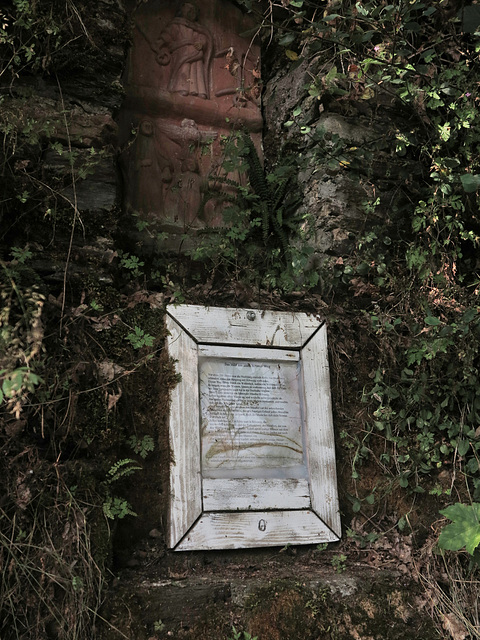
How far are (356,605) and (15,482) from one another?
146 cm

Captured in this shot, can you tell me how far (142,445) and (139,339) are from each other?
1.54ft

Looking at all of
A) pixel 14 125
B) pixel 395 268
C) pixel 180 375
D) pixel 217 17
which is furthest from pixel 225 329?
pixel 217 17

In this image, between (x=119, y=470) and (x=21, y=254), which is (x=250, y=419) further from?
(x=21, y=254)

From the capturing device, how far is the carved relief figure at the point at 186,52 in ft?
12.9

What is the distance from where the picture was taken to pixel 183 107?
3891mm

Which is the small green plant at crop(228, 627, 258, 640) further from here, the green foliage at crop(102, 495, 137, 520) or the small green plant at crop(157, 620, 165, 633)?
the green foliage at crop(102, 495, 137, 520)

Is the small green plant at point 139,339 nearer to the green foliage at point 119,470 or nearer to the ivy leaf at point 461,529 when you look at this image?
the green foliage at point 119,470

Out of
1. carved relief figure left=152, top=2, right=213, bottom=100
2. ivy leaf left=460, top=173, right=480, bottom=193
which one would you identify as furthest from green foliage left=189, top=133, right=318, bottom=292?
ivy leaf left=460, top=173, right=480, bottom=193

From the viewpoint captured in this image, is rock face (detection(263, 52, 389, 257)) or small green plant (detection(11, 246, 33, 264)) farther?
rock face (detection(263, 52, 389, 257))

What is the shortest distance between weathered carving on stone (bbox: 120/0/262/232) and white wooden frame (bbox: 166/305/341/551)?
0.89 metres

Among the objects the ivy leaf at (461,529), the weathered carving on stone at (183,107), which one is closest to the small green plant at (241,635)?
the ivy leaf at (461,529)

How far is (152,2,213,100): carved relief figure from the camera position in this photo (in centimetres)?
392

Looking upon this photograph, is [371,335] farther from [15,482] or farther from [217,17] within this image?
[217,17]

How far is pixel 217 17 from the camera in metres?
4.12
